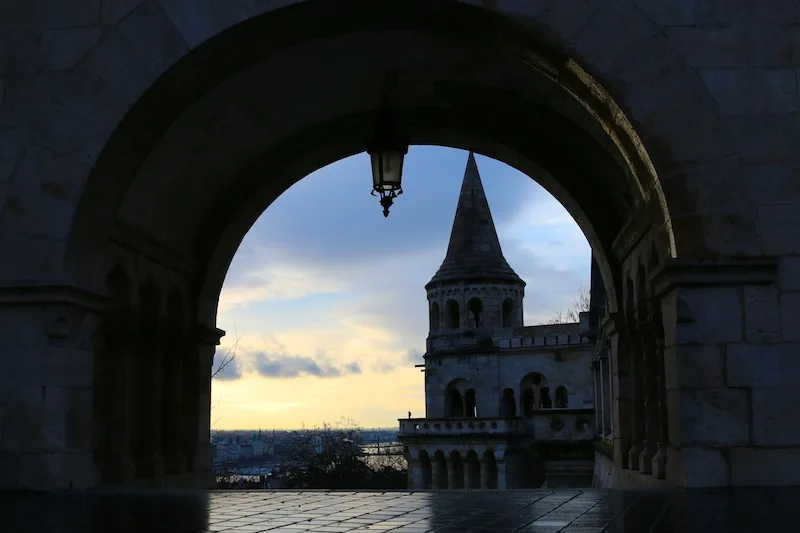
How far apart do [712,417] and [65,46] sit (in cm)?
460

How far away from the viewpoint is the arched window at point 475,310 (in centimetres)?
5494

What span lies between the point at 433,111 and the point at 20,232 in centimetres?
373

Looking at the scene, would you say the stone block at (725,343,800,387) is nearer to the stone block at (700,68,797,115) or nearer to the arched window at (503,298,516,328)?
the stone block at (700,68,797,115)

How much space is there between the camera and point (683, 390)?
5.64 metres

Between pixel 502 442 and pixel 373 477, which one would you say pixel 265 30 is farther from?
pixel 373 477

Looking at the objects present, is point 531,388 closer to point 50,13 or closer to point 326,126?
point 326,126

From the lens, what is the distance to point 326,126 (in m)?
8.74

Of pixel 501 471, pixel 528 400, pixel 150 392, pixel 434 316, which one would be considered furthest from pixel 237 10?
pixel 434 316

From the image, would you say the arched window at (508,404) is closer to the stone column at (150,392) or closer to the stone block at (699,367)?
the stone column at (150,392)

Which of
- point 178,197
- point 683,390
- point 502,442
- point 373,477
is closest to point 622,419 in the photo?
point 683,390

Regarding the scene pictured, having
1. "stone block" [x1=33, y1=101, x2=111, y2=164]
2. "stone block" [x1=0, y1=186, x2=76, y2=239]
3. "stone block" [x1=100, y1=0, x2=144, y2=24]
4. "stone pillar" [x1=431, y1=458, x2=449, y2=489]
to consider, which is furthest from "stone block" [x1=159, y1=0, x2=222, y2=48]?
"stone pillar" [x1=431, y1=458, x2=449, y2=489]

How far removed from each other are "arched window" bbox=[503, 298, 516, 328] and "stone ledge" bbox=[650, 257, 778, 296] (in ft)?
164

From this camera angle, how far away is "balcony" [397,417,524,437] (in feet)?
154

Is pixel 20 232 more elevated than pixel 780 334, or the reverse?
pixel 20 232
